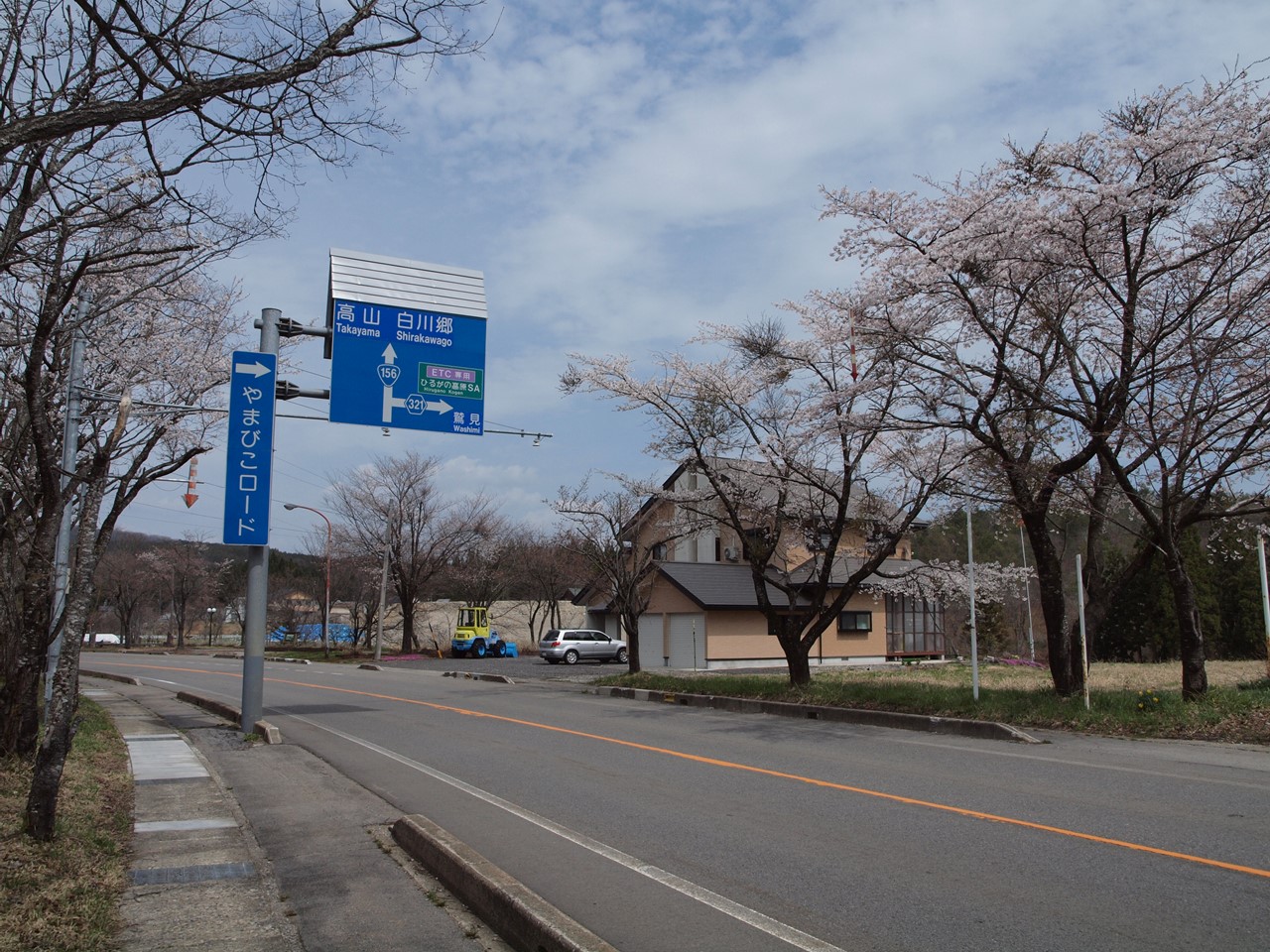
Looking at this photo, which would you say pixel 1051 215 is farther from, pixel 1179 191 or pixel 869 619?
pixel 869 619

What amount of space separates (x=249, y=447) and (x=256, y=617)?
2.70 metres

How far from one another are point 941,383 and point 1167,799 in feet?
28.7

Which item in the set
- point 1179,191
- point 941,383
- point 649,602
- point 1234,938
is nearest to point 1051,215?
point 1179,191

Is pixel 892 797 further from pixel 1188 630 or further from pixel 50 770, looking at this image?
pixel 1188 630

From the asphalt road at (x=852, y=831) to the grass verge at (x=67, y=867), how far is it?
2529 millimetres

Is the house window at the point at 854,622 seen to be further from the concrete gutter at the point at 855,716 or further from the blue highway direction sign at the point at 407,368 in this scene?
the blue highway direction sign at the point at 407,368

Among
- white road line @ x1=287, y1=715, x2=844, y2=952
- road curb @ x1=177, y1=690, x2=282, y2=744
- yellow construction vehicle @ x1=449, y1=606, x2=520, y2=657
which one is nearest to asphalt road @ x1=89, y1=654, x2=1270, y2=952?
white road line @ x1=287, y1=715, x2=844, y2=952

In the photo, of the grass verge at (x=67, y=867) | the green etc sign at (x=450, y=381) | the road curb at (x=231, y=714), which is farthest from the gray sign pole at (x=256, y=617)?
the grass verge at (x=67, y=867)

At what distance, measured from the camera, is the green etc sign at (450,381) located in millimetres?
16203

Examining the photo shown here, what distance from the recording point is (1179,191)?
509 inches

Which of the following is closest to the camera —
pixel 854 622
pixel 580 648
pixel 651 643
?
pixel 651 643

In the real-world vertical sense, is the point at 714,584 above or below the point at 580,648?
above

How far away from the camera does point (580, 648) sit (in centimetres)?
4284

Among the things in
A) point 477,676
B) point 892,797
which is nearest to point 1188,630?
point 892,797
